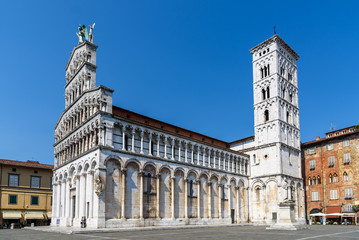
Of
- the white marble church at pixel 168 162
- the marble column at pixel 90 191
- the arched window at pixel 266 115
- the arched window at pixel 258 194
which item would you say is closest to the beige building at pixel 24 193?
the white marble church at pixel 168 162

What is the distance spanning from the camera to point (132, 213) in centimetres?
3503

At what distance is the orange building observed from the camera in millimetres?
50344

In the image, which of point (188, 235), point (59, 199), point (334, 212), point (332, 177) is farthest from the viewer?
point (332, 177)

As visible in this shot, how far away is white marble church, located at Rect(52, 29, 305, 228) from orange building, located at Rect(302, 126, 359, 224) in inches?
115

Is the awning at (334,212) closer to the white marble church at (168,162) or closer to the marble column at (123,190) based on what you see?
the white marble church at (168,162)

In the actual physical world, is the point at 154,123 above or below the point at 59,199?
above

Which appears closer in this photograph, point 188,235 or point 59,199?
point 188,235

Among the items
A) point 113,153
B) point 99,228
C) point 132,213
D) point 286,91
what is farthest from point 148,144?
point 286,91

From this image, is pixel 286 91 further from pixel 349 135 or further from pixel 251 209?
pixel 251 209

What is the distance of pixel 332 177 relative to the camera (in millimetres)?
53219

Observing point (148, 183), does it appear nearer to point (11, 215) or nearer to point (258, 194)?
point (258, 194)

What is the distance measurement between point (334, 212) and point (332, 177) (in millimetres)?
5536

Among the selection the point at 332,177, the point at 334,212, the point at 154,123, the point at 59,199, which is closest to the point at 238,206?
the point at 334,212

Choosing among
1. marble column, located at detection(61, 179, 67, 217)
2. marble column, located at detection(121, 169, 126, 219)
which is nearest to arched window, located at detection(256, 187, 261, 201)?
marble column, located at detection(121, 169, 126, 219)
